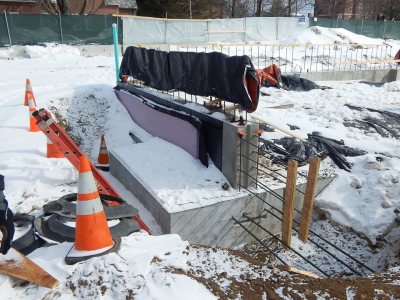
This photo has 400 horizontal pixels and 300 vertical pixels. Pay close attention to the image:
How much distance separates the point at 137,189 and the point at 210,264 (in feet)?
9.49

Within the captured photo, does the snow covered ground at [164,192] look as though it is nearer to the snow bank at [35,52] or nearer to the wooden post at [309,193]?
the wooden post at [309,193]

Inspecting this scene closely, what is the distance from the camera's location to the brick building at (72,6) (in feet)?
88.8

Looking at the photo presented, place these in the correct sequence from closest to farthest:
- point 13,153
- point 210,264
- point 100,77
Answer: point 210,264 < point 13,153 < point 100,77

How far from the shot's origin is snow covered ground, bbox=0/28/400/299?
2621 millimetres

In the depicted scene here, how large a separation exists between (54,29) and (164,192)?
18922 mm

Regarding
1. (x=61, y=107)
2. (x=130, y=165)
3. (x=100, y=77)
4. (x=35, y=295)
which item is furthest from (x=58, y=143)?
(x=100, y=77)

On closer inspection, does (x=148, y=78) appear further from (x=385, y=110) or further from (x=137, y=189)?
(x=385, y=110)

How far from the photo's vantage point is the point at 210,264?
9.72ft

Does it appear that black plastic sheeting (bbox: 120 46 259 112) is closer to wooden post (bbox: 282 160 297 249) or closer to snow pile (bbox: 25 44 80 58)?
wooden post (bbox: 282 160 297 249)

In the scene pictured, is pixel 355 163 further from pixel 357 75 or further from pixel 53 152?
pixel 357 75

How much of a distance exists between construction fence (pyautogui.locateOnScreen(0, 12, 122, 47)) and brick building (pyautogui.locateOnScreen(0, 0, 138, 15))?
→ 5570mm

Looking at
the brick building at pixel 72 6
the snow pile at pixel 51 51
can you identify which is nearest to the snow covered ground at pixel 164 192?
the snow pile at pixel 51 51

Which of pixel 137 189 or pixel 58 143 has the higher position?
pixel 58 143

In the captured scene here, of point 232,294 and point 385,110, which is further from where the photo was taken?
point 385,110
